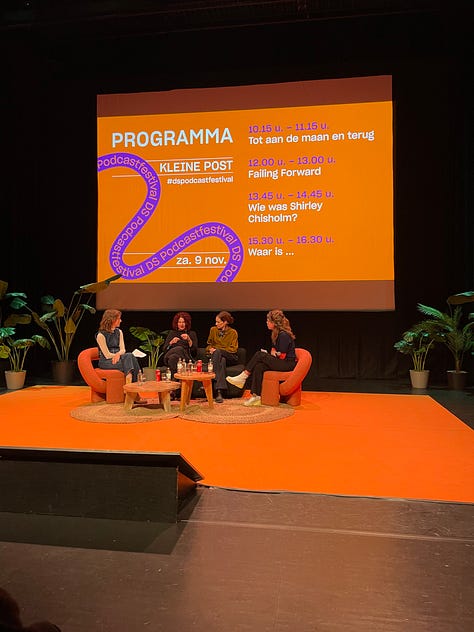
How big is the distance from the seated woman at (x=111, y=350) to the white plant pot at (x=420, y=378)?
3.29 m

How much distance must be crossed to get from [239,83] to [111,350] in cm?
387

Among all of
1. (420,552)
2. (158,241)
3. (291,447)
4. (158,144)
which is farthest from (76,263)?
(420,552)

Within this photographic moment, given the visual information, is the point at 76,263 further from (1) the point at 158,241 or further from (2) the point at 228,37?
(2) the point at 228,37

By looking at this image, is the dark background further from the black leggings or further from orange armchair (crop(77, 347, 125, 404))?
orange armchair (crop(77, 347, 125, 404))

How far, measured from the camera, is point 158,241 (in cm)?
756

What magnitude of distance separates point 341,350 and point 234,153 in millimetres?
2850

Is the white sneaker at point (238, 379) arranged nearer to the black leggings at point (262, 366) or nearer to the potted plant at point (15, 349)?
the black leggings at point (262, 366)

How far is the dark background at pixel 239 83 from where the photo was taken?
6.96 metres

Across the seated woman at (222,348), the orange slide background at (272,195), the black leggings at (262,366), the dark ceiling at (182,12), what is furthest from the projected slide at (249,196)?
the black leggings at (262,366)

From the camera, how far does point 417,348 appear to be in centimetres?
729

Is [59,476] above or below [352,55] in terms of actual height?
below

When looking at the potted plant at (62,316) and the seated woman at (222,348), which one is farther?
the potted plant at (62,316)

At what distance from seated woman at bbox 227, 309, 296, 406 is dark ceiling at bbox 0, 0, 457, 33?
136 inches

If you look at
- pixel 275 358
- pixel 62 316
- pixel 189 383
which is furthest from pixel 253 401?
pixel 62 316
